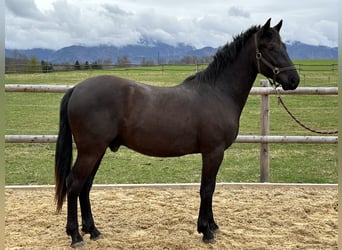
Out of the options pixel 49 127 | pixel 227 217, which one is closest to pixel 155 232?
pixel 227 217

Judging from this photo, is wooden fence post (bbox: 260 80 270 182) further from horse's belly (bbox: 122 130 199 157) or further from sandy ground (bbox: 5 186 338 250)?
horse's belly (bbox: 122 130 199 157)

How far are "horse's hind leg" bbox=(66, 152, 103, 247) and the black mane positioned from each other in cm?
136

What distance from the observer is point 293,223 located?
3938 millimetres

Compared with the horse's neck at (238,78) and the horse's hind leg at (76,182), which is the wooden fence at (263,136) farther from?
the horse's hind leg at (76,182)

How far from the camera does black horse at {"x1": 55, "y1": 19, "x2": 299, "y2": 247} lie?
3266mm

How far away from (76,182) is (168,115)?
1.03m

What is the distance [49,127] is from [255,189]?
21.7ft

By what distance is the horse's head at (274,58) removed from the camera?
3492mm

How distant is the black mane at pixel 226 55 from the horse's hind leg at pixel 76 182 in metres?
1.36

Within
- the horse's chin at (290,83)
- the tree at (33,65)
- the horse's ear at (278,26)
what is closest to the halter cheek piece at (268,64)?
the horse's chin at (290,83)

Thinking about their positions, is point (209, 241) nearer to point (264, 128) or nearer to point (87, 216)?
point (87, 216)

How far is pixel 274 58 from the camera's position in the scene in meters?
3.53

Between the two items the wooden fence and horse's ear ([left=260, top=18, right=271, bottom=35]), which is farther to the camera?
the wooden fence

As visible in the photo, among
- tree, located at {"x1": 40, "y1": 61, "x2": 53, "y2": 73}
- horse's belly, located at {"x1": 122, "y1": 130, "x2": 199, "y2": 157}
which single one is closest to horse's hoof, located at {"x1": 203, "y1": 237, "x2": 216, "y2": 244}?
horse's belly, located at {"x1": 122, "y1": 130, "x2": 199, "y2": 157}
